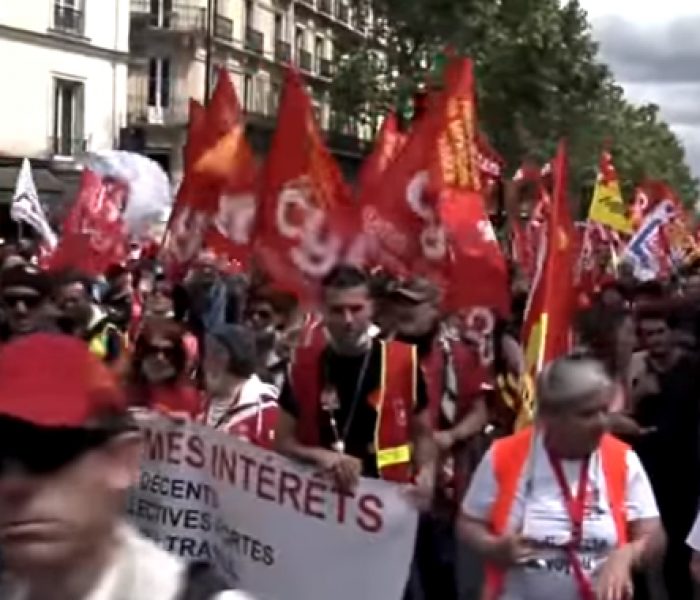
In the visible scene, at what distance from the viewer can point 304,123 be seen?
11453mm

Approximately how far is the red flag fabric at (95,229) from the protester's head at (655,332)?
223 inches

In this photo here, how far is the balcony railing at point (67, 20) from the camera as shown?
44812 millimetres

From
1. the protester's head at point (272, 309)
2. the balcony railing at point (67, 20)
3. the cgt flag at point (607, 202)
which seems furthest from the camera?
the balcony railing at point (67, 20)

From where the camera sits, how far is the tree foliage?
164ft

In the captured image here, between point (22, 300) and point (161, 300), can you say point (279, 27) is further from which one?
point (22, 300)

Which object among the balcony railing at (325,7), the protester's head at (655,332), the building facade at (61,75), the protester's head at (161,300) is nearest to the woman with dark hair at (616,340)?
the protester's head at (655,332)

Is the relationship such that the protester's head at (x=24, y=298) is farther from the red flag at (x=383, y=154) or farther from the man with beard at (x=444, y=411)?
the red flag at (x=383, y=154)

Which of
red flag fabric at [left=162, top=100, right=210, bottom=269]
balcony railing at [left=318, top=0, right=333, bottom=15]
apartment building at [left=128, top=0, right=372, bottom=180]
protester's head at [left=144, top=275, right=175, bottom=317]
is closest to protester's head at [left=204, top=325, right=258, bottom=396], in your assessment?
protester's head at [left=144, top=275, right=175, bottom=317]

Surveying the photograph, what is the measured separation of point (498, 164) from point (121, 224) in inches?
224

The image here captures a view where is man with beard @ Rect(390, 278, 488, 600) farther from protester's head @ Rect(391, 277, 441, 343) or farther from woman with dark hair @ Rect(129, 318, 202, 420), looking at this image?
woman with dark hair @ Rect(129, 318, 202, 420)

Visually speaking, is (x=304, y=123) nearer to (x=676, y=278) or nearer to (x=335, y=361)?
(x=335, y=361)

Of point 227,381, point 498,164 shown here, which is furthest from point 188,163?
point 498,164

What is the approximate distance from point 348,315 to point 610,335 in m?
1.74

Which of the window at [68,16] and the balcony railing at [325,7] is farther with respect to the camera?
the balcony railing at [325,7]
